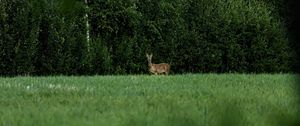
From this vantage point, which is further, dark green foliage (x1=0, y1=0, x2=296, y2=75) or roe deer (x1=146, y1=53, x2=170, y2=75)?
dark green foliage (x1=0, y1=0, x2=296, y2=75)

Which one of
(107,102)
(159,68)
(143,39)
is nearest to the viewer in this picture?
(107,102)

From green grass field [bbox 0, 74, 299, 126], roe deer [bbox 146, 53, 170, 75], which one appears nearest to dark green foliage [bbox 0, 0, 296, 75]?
roe deer [bbox 146, 53, 170, 75]

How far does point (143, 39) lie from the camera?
21.9 metres

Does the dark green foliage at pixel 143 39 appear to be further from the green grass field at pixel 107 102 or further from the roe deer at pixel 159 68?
the green grass field at pixel 107 102

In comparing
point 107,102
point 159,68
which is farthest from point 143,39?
point 107,102

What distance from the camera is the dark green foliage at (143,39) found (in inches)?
834

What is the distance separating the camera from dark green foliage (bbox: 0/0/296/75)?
2117 cm

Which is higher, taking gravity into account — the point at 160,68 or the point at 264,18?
the point at 264,18

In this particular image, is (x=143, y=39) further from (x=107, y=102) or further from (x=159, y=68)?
(x=107, y=102)

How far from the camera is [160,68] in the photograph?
20.3 metres

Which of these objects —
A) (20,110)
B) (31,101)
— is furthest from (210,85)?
(20,110)

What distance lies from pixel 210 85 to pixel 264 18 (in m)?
12.0

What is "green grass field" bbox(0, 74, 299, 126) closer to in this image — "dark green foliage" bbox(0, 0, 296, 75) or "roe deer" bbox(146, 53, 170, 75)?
"roe deer" bbox(146, 53, 170, 75)

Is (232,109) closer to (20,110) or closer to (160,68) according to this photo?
(20,110)
